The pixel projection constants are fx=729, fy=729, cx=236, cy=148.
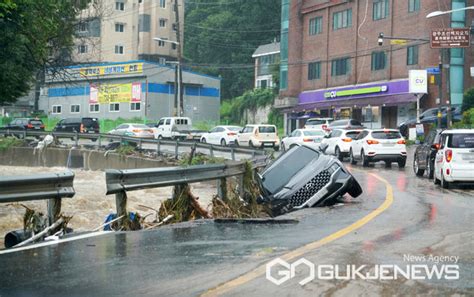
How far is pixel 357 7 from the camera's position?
6538cm

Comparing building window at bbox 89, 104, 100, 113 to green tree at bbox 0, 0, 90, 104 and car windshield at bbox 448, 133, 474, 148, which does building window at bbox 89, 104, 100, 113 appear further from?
car windshield at bbox 448, 133, 474, 148

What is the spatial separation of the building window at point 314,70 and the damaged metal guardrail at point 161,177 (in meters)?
56.6

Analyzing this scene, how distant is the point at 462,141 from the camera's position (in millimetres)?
20906

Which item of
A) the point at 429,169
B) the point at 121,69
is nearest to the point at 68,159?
the point at 429,169

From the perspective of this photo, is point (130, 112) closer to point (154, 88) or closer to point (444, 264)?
point (154, 88)

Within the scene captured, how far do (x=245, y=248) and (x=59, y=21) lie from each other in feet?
48.8

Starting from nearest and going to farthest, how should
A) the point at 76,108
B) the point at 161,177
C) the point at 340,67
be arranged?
the point at 161,177, the point at 340,67, the point at 76,108

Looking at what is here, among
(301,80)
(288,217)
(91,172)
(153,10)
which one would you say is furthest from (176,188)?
(153,10)

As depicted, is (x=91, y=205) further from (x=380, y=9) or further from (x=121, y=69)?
(x=121, y=69)

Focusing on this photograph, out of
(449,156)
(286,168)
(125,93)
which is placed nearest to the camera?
(286,168)

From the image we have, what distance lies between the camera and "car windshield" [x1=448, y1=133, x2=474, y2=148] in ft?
68.2

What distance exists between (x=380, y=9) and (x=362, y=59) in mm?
4721

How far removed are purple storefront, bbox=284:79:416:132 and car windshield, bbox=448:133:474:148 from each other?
3526 centimetres

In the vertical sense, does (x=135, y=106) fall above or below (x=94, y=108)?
above
